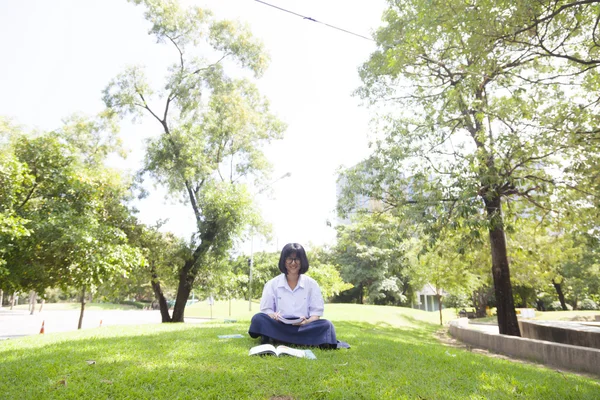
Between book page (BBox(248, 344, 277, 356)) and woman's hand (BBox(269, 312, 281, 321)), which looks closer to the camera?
book page (BBox(248, 344, 277, 356))

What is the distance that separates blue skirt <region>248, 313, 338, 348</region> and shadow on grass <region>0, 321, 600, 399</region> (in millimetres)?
278

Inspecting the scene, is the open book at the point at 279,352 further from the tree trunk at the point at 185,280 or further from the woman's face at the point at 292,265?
the tree trunk at the point at 185,280

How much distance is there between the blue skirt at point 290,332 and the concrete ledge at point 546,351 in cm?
596

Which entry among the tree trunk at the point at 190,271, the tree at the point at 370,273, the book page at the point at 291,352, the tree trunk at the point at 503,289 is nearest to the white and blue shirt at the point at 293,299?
the book page at the point at 291,352

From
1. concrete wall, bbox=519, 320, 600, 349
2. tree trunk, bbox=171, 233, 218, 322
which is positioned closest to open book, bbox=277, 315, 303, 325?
concrete wall, bbox=519, 320, 600, 349

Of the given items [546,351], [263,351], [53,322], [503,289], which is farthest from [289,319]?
[53,322]

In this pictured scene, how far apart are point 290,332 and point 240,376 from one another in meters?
1.86

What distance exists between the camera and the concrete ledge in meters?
7.85

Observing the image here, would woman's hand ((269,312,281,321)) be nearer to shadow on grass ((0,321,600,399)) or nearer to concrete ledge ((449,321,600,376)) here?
shadow on grass ((0,321,600,399))

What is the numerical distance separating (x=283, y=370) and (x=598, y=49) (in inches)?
417

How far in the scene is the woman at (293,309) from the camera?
5750 mm

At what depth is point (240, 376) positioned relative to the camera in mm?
3967

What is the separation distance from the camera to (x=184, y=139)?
54.6 feet

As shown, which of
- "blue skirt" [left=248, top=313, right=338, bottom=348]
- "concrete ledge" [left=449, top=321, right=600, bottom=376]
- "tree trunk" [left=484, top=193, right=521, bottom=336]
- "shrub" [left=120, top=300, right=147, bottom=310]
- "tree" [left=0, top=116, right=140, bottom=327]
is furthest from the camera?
"shrub" [left=120, top=300, right=147, bottom=310]
